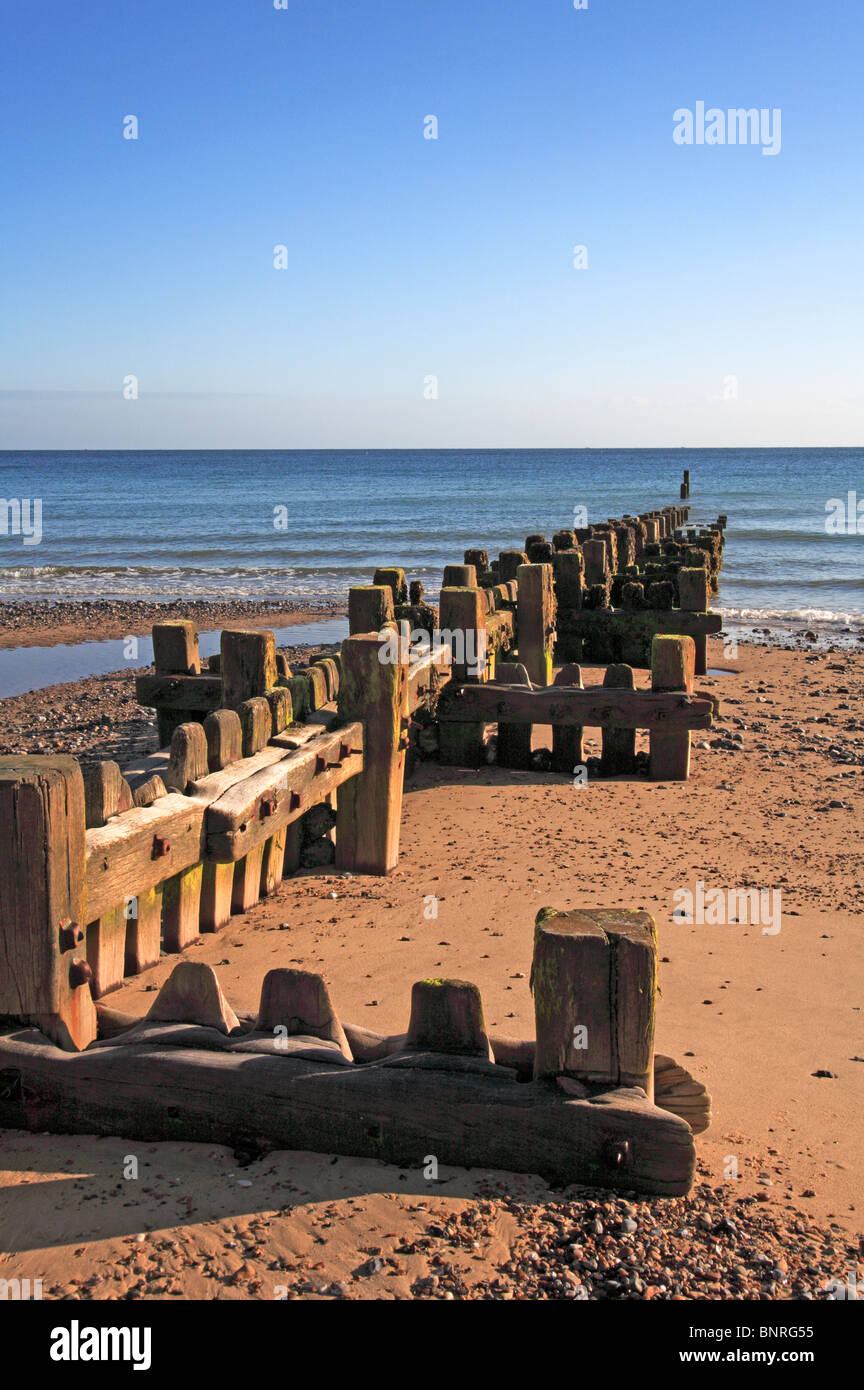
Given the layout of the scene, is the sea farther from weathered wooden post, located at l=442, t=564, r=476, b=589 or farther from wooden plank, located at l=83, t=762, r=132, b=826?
wooden plank, located at l=83, t=762, r=132, b=826

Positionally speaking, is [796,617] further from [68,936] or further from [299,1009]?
[68,936]

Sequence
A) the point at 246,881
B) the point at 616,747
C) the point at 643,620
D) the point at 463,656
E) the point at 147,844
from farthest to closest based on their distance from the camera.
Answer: the point at 643,620
the point at 616,747
the point at 463,656
the point at 246,881
the point at 147,844

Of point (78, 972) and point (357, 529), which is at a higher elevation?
point (357, 529)

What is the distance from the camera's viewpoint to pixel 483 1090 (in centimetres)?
295

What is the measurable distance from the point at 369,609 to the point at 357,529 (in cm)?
3522

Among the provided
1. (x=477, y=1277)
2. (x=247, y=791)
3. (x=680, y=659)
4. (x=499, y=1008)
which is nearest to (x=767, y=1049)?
(x=499, y=1008)

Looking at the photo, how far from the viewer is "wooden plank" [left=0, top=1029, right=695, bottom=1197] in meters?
2.90

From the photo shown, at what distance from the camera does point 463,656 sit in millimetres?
8211

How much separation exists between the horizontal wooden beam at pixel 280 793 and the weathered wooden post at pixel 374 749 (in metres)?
0.10

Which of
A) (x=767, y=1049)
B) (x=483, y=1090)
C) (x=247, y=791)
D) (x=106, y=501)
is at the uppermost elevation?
(x=106, y=501)

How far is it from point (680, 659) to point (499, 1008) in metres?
4.22

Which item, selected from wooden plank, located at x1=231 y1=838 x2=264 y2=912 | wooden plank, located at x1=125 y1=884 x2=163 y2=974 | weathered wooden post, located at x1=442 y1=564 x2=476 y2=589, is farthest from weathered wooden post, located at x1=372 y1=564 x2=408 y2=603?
wooden plank, located at x1=125 y1=884 x2=163 y2=974

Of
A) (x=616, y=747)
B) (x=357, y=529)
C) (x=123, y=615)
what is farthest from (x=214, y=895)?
(x=357, y=529)
